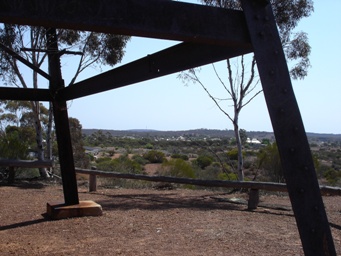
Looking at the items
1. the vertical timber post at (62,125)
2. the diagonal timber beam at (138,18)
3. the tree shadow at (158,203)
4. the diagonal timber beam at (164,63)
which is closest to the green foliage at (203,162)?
the tree shadow at (158,203)

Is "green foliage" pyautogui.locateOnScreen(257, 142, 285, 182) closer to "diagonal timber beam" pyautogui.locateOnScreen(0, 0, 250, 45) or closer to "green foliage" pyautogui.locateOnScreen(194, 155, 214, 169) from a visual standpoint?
"green foliage" pyautogui.locateOnScreen(194, 155, 214, 169)

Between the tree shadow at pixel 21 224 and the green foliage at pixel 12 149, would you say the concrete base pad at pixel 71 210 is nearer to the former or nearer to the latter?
the tree shadow at pixel 21 224

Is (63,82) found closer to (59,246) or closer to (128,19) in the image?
(59,246)

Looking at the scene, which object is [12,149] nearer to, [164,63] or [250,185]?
[250,185]

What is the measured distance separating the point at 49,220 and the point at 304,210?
18.6 feet

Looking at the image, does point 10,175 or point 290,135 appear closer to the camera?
point 290,135

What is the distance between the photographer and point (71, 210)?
7516 millimetres

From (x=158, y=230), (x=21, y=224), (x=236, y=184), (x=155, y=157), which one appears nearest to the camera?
(x=158, y=230)

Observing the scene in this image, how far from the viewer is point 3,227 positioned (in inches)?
278

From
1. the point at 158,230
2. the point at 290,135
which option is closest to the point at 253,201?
the point at 158,230

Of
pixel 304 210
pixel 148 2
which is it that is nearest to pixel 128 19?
pixel 148 2

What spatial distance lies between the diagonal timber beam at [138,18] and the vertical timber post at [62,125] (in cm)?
504

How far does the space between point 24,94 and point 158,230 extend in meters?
3.06

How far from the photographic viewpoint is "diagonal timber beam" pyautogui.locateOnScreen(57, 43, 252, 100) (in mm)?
3387
